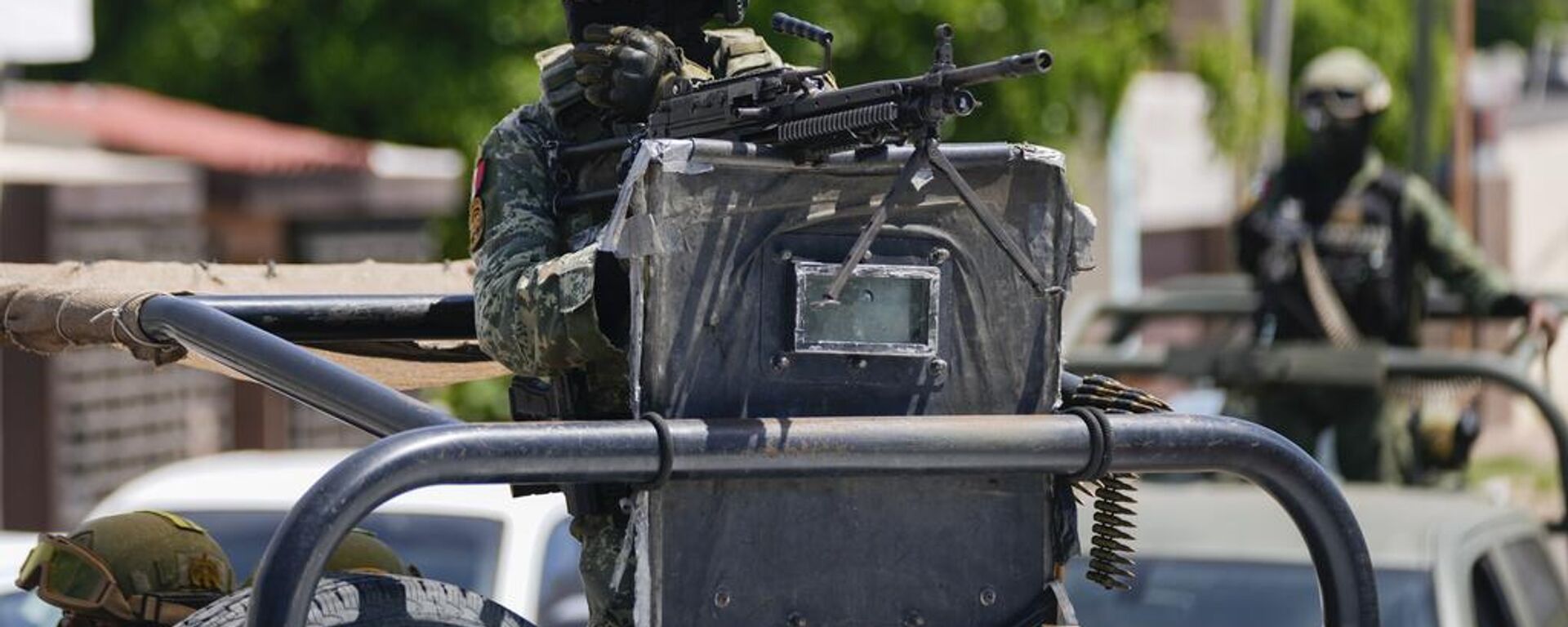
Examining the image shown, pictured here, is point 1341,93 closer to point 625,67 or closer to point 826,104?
point 625,67

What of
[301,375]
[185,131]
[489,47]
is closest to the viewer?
[301,375]

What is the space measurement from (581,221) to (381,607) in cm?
80

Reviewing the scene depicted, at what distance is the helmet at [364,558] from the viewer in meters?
3.82

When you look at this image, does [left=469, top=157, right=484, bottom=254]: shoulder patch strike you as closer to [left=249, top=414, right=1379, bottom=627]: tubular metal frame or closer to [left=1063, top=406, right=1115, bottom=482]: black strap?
[left=249, top=414, right=1379, bottom=627]: tubular metal frame

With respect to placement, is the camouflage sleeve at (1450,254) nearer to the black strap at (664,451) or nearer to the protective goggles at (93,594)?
the protective goggles at (93,594)

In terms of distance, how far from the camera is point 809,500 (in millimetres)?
3066

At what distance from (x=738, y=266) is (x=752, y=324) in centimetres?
7

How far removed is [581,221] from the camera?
3.59 meters

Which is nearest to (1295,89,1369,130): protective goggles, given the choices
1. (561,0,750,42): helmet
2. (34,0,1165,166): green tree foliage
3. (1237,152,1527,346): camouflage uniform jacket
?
(1237,152,1527,346): camouflage uniform jacket

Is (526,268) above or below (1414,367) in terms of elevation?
above

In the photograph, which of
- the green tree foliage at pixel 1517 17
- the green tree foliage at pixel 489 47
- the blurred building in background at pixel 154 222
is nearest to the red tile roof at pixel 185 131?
the blurred building in background at pixel 154 222

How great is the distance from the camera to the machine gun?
2891 millimetres

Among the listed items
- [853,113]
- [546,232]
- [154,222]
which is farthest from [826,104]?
[154,222]

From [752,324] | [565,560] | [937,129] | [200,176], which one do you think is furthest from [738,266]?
[200,176]
